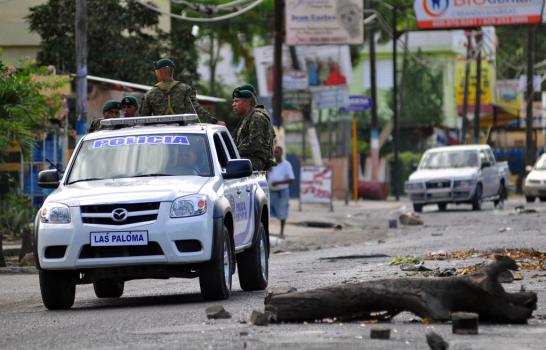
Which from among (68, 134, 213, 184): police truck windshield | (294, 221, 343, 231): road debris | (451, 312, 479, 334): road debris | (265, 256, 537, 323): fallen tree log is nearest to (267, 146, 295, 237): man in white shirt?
(294, 221, 343, 231): road debris

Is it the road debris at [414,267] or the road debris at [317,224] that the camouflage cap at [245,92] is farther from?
the road debris at [317,224]

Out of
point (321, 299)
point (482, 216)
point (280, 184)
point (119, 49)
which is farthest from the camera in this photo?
point (119, 49)

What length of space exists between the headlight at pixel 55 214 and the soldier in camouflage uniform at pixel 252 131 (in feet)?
9.77

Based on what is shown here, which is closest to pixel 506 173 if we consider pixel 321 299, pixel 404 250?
pixel 404 250

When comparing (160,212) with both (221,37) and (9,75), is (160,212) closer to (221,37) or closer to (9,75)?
(9,75)

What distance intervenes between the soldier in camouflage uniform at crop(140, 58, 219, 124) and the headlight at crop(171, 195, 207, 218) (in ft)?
9.48

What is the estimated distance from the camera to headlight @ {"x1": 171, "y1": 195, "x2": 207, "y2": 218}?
12.5 meters

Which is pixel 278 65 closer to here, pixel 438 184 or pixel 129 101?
pixel 438 184

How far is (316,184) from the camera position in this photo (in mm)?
39031

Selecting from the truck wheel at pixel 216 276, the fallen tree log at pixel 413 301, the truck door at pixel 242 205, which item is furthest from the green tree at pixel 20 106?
the fallen tree log at pixel 413 301

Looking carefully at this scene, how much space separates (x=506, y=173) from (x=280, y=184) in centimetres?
1607

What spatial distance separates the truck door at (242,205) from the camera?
1380 cm

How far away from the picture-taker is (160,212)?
40.8 ft

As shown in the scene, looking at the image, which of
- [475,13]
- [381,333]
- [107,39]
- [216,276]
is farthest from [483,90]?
[381,333]
